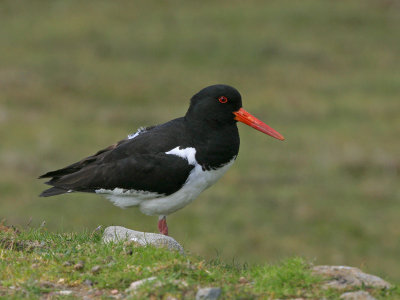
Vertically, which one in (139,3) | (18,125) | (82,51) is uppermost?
(139,3)

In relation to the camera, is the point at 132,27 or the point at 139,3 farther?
the point at 139,3

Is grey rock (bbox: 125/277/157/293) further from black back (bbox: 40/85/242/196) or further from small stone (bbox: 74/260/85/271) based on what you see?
black back (bbox: 40/85/242/196)

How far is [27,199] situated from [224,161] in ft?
52.2

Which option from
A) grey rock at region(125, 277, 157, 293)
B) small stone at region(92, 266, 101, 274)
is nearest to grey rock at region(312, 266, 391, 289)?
grey rock at region(125, 277, 157, 293)

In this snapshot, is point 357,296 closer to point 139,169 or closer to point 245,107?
point 139,169

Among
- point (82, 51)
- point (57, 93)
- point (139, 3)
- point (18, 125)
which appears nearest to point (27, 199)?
point (18, 125)

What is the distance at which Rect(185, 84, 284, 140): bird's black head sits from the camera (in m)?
10.8

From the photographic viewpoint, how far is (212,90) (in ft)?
35.6

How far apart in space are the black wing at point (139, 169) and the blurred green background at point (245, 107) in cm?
120

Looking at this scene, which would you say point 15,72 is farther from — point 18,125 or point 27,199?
point 27,199

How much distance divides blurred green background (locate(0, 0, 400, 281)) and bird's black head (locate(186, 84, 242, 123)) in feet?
8.75

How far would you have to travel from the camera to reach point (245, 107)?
37.7 m

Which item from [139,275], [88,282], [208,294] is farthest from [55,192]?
[208,294]

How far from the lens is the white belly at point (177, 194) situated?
10383 mm
